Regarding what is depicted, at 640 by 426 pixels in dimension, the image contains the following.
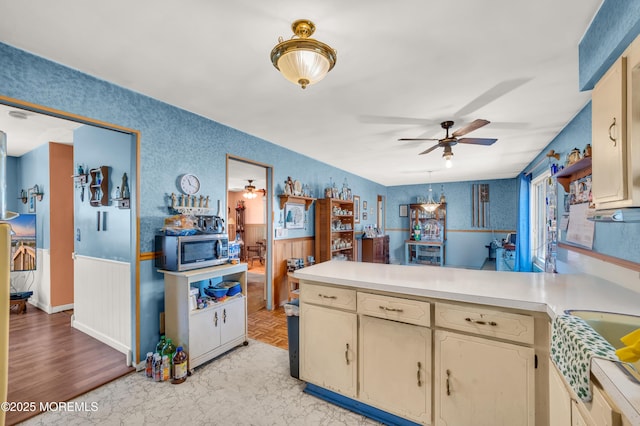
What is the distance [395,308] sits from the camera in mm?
1721

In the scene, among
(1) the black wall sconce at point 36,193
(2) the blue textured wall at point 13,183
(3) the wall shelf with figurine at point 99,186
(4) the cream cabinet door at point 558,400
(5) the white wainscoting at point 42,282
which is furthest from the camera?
(2) the blue textured wall at point 13,183

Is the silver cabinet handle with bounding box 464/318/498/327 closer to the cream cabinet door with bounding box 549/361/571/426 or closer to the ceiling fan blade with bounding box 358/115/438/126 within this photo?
the cream cabinet door with bounding box 549/361/571/426

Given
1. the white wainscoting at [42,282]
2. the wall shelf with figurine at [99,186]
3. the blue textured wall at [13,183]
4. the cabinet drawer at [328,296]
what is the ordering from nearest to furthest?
the cabinet drawer at [328,296] → the wall shelf with figurine at [99,186] → the white wainscoting at [42,282] → the blue textured wall at [13,183]

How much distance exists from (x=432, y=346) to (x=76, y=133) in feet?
14.9

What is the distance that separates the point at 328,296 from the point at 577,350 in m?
1.35

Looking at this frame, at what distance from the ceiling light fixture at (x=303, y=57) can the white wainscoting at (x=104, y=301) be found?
2.48 meters

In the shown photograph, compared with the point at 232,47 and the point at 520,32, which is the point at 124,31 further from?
the point at 520,32

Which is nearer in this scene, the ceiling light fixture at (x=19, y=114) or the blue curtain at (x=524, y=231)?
the ceiling light fixture at (x=19, y=114)

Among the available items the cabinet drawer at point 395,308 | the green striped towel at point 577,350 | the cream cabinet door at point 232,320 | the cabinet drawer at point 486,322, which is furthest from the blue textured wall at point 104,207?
the green striped towel at point 577,350

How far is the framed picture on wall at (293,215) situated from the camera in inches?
175

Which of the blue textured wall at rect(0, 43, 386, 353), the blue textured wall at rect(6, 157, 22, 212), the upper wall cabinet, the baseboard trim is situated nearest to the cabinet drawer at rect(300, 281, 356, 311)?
the baseboard trim

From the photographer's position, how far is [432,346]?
1628 mm

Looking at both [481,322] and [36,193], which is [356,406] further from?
[36,193]

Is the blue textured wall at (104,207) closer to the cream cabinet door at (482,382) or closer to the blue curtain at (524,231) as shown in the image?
the cream cabinet door at (482,382)
